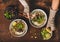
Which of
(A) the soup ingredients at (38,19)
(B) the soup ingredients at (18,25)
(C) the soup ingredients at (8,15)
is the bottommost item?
(B) the soup ingredients at (18,25)

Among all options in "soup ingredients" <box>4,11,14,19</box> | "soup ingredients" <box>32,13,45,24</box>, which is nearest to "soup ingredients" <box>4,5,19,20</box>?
"soup ingredients" <box>4,11,14,19</box>

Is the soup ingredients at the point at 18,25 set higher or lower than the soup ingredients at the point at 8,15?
lower

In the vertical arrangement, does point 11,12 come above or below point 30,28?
above

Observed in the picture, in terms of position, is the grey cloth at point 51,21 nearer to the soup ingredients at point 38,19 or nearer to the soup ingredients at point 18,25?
the soup ingredients at point 38,19

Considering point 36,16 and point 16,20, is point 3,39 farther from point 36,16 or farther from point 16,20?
point 36,16

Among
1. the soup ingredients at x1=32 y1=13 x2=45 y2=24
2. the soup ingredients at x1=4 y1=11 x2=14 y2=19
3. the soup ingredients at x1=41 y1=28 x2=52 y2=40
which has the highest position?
the soup ingredients at x1=4 y1=11 x2=14 y2=19

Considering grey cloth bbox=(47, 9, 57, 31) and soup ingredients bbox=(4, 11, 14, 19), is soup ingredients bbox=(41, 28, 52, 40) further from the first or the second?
soup ingredients bbox=(4, 11, 14, 19)

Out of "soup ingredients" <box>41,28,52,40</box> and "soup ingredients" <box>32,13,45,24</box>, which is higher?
"soup ingredients" <box>32,13,45,24</box>

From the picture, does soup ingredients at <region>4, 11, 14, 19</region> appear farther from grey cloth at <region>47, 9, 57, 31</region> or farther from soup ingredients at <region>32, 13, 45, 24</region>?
grey cloth at <region>47, 9, 57, 31</region>

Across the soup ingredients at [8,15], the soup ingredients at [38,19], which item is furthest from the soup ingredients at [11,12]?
the soup ingredients at [38,19]

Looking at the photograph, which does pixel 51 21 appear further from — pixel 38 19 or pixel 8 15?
pixel 8 15

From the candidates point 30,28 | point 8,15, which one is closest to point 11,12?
point 8,15
